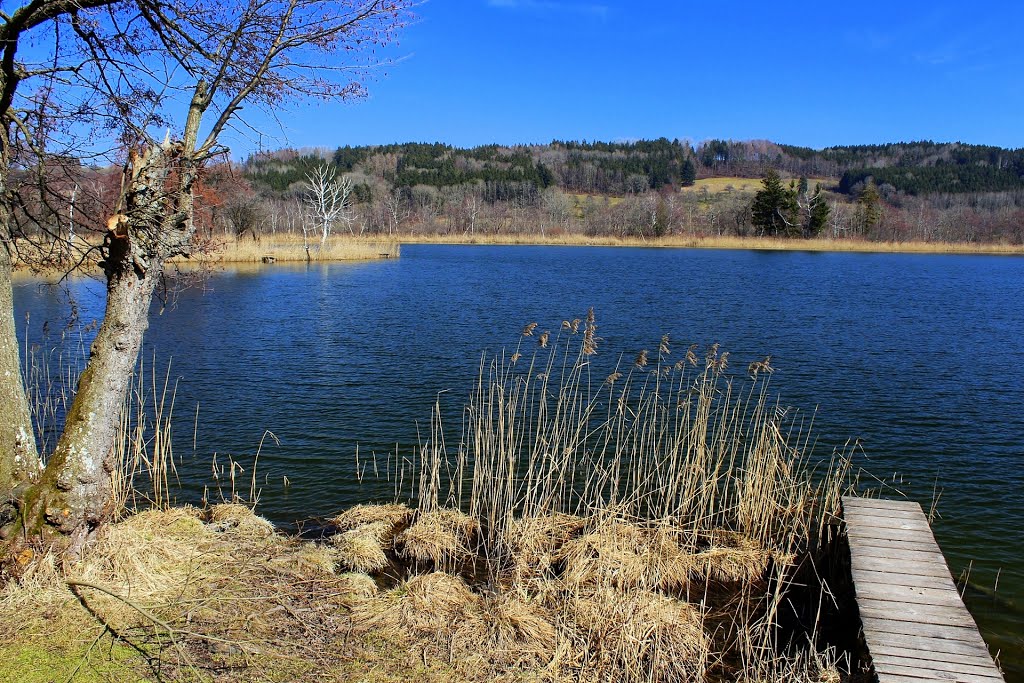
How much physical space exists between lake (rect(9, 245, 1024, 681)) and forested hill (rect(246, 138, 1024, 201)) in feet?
273

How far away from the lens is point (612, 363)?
1578 centimetres

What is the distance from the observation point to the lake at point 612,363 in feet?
30.8

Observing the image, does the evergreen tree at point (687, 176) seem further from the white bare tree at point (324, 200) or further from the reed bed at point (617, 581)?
the reed bed at point (617, 581)

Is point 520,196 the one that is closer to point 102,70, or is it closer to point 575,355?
point 575,355

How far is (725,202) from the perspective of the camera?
105 metres

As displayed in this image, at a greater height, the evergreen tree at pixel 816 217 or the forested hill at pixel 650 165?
the forested hill at pixel 650 165

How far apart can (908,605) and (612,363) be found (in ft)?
34.8

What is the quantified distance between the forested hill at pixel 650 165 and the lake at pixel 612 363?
83216 millimetres

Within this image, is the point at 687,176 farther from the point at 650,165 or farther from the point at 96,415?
the point at 96,415

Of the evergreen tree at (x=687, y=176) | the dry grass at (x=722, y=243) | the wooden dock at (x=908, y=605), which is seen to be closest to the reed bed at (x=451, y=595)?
the wooden dock at (x=908, y=605)

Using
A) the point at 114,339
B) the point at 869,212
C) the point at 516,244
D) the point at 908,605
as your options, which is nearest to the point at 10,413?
the point at 114,339

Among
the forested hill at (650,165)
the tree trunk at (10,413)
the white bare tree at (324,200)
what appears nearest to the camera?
the tree trunk at (10,413)

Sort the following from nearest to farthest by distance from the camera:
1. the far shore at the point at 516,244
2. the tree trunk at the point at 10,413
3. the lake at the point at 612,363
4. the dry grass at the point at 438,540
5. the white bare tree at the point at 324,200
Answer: the tree trunk at the point at 10,413
the dry grass at the point at 438,540
the lake at the point at 612,363
the far shore at the point at 516,244
the white bare tree at the point at 324,200

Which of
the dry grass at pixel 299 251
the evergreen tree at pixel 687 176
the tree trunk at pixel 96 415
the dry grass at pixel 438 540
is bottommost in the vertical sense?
the dry grass at pixel 438 540
